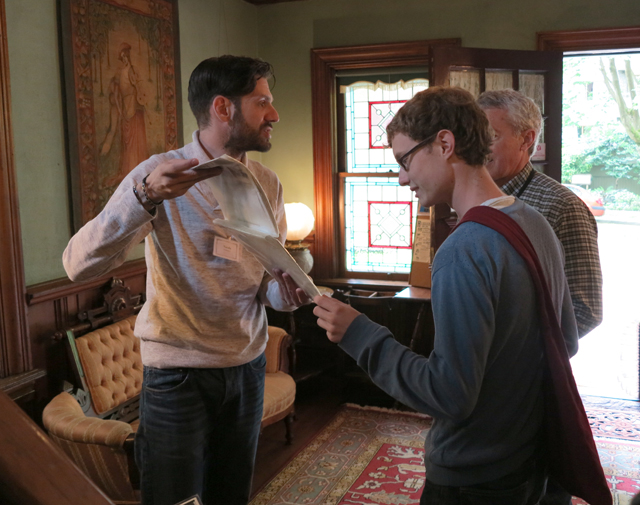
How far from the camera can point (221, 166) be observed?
4.09ft

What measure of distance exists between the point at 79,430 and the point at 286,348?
5.43ft

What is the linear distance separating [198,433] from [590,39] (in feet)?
13.1

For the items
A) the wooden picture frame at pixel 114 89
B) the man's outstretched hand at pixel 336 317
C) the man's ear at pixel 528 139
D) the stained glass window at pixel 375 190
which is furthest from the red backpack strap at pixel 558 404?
the stained glass window at pixel 375 190

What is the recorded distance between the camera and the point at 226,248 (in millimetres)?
1639

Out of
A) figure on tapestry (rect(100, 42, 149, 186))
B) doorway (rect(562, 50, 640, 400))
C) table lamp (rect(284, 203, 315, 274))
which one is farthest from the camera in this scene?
Result: doorway (rect(562, 50, 640, 400))

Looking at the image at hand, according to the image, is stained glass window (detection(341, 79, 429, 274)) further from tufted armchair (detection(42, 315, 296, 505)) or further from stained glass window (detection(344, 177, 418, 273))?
tufted armchair (detection(42, 315, 296, 505))

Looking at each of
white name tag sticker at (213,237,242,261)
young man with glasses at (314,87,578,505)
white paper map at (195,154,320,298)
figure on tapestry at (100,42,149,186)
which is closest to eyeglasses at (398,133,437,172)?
young man with glasses at (314,87,578,505)

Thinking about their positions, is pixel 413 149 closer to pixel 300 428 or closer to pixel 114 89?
pixel 114 89

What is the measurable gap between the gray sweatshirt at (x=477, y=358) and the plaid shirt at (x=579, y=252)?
60 cm

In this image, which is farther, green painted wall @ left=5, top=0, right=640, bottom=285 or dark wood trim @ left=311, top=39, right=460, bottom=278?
dark wood trim @ left=311, top=39, right=460, bottom=278

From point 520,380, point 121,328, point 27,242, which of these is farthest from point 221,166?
point 121,328

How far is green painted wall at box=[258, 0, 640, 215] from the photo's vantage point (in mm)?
4285

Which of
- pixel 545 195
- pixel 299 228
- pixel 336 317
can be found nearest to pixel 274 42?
pixel 299 228

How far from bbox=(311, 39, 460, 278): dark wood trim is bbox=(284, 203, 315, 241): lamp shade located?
0.31 meters
